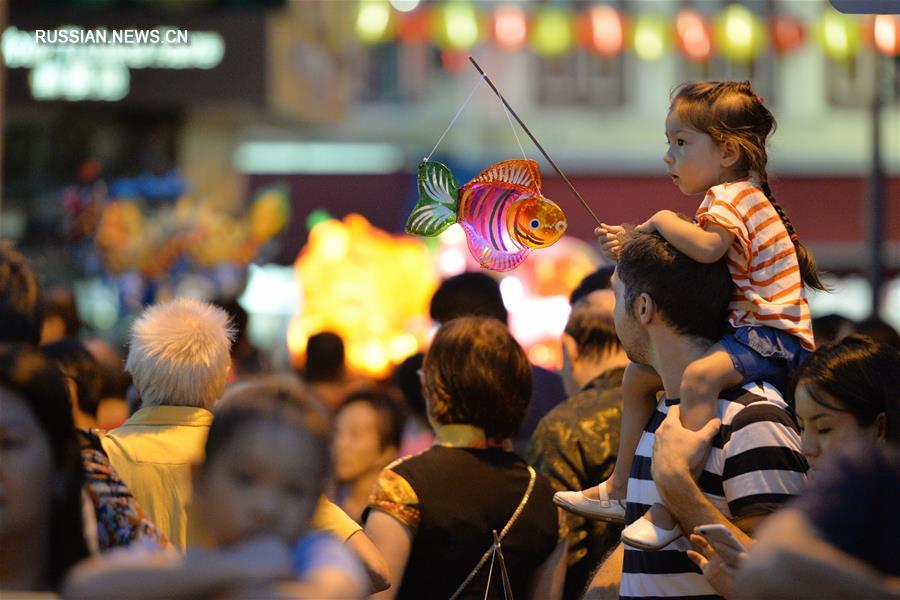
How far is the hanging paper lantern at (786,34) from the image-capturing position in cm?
2184

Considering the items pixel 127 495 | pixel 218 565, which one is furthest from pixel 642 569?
pixel 218 565

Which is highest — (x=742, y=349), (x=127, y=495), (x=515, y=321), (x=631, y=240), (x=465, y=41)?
(x=465, y=41)

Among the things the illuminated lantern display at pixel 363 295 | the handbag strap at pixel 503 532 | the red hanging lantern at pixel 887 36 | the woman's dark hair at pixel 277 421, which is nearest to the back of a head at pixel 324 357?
the illuminated lantern display at pixel 363 295

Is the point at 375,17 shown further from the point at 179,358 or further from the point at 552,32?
the point at 179,358

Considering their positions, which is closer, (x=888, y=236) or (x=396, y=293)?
(x=396, y=293)

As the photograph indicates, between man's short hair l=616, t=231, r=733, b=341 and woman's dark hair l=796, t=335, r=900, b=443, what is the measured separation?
276mm

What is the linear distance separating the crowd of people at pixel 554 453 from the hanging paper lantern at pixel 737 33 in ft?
52.3

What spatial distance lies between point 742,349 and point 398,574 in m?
1.19

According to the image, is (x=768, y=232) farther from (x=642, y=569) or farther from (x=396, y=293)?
(x=396, y=293)

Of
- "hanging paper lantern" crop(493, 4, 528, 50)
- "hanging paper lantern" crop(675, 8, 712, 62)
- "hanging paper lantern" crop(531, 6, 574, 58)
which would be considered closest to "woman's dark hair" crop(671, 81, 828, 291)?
"hanging paper lantern" crop(493, 4, 528, 50)

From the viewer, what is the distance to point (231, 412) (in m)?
2.46

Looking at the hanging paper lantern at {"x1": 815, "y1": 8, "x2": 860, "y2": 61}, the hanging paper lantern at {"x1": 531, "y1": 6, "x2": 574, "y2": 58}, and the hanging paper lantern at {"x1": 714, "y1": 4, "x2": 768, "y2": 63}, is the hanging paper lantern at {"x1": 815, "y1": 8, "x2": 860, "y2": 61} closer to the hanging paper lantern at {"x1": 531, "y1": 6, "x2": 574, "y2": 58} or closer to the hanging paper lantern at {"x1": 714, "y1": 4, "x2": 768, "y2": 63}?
the hanging paper lantern at {"x1": 714, "y1": 4, "x2": 768, "y2": 63}

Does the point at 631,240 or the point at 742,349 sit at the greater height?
the point at 631,240

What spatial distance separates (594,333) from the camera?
16.3 feet
